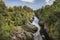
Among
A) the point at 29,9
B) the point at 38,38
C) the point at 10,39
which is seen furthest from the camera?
the point at 29,9

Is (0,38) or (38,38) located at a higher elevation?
(0,38)

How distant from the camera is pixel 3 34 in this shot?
3069cm

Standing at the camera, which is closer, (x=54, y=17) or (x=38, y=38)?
(x=54, y=17)

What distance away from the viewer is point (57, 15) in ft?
114

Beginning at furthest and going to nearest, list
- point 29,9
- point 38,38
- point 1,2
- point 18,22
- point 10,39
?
1. point 29,9
2. point 1,2
3. point 18,22
4. point 38,38
5. point 10,39

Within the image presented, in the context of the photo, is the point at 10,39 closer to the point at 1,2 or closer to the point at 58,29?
the point at 58,29

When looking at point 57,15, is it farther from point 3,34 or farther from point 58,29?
point 3,34

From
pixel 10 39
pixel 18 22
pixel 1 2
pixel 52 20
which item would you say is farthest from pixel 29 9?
pixel 10 39

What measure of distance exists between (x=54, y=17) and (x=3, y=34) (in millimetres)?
10003

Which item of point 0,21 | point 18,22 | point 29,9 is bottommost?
point 29,9

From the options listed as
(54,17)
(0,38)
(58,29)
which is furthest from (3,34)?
(54,17)

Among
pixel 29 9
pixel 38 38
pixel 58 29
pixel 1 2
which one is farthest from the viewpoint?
pixel 29 9

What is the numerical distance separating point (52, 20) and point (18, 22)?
9531 mm

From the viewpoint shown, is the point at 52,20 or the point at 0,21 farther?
the point at 52,20
